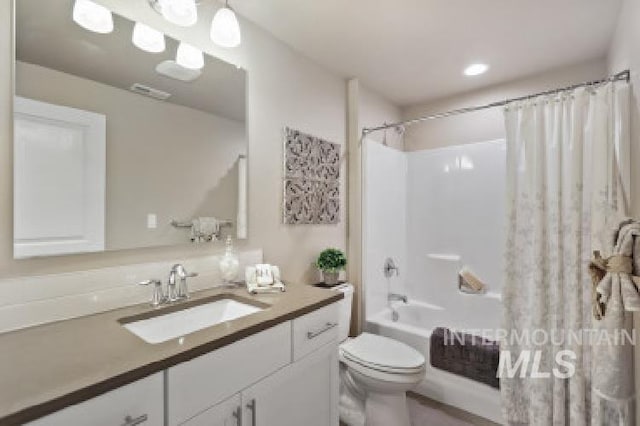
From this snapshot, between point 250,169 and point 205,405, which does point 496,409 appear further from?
point 250,169

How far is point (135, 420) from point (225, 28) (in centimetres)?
152

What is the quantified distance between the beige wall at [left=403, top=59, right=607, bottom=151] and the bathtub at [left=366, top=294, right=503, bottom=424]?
1.47m

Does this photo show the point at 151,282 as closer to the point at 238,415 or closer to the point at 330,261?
the point at 238,415

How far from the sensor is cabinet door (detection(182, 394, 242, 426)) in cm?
90

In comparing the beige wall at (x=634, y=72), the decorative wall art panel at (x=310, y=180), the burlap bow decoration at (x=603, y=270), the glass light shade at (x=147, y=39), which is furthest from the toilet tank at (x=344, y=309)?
the glass light shade at (x=147, y=39)

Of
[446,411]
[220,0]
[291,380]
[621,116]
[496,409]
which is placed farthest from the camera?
[446,411]

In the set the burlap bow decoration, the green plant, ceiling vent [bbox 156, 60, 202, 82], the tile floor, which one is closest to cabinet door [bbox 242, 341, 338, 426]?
the green plant

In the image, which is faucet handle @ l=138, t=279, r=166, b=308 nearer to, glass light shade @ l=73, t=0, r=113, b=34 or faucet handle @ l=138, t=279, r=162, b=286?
faucet handle @ l=138, t=279, r=162, b=286

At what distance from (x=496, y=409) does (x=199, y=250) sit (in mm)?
1983

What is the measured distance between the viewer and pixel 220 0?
1.60 metres

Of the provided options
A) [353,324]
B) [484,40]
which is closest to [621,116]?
[484,40]

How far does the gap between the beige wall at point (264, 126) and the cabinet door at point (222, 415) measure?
71 cm

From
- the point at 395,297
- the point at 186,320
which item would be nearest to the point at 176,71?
the point at 186,320

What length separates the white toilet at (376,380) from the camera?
1.65 metres
